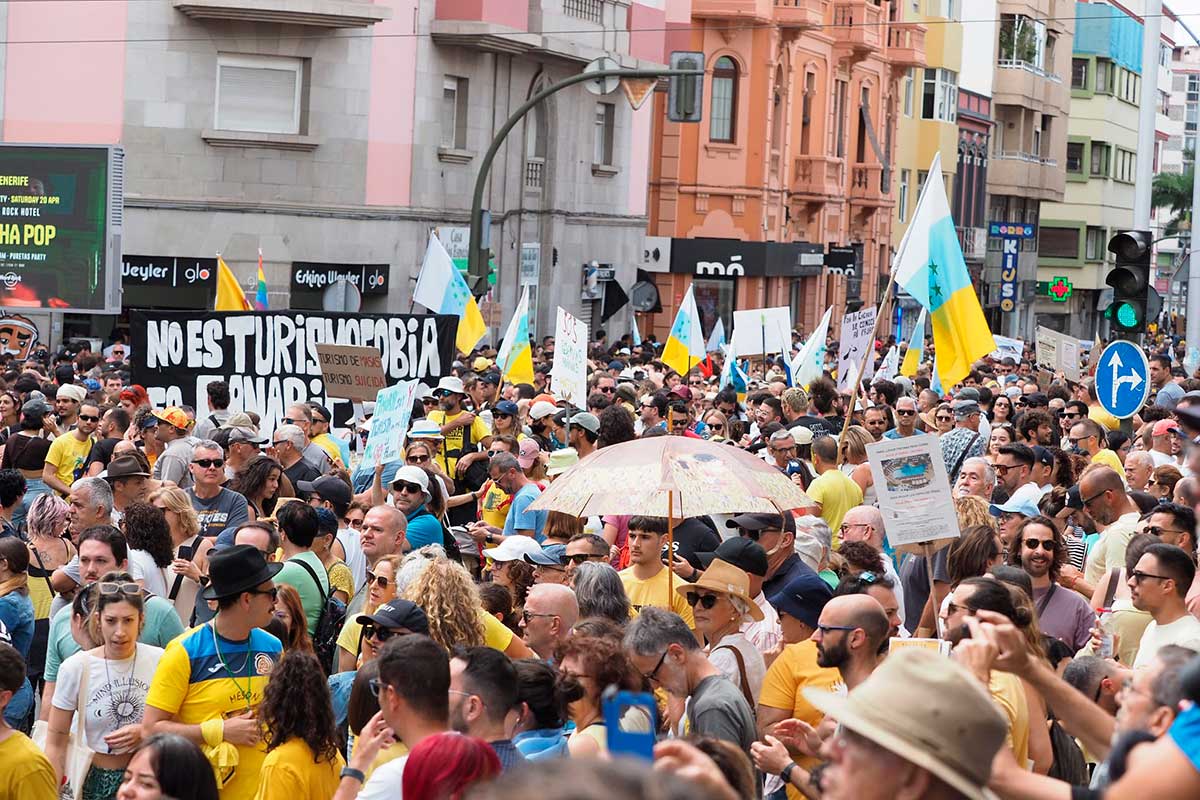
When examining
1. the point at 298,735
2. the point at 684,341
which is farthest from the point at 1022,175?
the point at 298,735

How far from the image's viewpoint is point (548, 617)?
776 cm

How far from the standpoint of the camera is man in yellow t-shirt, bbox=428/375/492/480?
15.2 meters

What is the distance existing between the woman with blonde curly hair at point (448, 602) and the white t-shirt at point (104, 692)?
103cm

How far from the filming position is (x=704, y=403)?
20.4 metres

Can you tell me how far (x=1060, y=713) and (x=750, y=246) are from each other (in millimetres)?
43103

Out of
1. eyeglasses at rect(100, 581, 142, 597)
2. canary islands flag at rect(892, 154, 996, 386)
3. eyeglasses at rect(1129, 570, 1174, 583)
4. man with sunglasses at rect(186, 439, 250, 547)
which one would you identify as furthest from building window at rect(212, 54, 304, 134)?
eyeglasses at rect(1129, 570, 1174, 583)

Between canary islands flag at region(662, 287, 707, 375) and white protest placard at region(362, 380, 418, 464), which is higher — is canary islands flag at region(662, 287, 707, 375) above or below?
above

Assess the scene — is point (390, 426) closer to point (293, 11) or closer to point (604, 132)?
point (293, 11)

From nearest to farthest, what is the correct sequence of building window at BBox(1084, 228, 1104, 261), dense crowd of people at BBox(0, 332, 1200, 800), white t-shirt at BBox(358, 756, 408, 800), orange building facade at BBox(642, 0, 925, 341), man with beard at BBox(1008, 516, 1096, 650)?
1. dense crowd of people at BBox(0, 332, 1200, 800)
2. white t-shirt at BBox(358, 756, 408, 800)
3. man with beard at BBox(1008, 516, 1096, 650)
4. orange building facade at BBox(642, 0, 925, 341)
5. building window at BBox(1084, 228, 1104, 261)

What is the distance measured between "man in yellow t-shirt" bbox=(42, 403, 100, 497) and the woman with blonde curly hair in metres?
6.97

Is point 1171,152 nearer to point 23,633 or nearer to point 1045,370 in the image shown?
point 1045,370

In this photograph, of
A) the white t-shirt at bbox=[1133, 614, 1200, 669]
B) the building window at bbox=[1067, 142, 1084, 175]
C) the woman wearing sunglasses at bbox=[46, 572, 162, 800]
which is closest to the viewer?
the woman wearing sunglasses at bbox=[46, 572, 162, 800]

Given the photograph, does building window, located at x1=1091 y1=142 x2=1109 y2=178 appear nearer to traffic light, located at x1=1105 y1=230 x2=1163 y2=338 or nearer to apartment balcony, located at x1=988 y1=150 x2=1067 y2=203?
apartment balcony, located at x1=988 y1=150 x2=1067 y2=203

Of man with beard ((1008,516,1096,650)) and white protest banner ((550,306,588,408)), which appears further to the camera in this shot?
white protest banner ((550,306,588,408))
